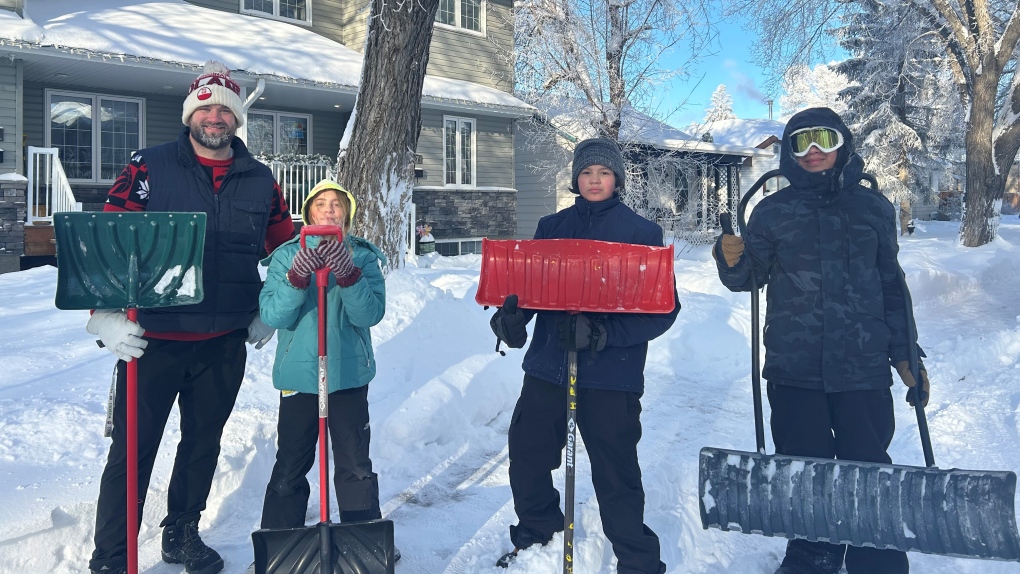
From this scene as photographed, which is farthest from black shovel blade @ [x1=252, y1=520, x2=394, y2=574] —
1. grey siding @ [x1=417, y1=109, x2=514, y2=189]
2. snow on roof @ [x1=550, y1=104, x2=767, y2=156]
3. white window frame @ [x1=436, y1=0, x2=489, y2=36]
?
white window frame @ [x1=436, y1=0, x2=489, y2=36]

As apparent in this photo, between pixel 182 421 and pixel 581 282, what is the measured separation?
1.92 metres

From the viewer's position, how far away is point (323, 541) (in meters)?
2.74

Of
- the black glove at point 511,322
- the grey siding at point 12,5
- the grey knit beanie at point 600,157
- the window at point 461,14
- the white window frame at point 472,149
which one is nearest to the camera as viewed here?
the black glove at point 511,322

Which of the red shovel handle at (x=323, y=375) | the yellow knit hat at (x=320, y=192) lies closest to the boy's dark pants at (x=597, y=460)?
the red shovel handle at (x=323, y=375)

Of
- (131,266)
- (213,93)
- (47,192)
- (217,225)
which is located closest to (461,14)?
(47,192)

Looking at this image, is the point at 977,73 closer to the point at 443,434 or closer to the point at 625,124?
the point at 625,124

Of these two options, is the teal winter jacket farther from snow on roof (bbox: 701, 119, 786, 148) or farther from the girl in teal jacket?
snow on roof (bbox: 701, 119, 786, 148)

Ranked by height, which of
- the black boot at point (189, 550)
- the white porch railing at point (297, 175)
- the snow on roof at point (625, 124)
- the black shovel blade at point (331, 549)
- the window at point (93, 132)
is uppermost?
the snow on roof at point (625, 124)

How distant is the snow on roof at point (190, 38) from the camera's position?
1075cm

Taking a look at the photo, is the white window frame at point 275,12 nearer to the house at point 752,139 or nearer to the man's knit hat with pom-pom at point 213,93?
the man's knit hat with pom-pom at point 213,93

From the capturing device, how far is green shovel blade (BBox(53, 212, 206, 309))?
2.62m

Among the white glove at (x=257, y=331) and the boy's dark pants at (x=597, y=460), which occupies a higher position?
the white glove at (x=257, y=331)

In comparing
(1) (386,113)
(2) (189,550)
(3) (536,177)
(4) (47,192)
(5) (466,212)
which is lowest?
(2) (189,550)

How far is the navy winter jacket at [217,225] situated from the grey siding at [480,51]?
14.4 meters
